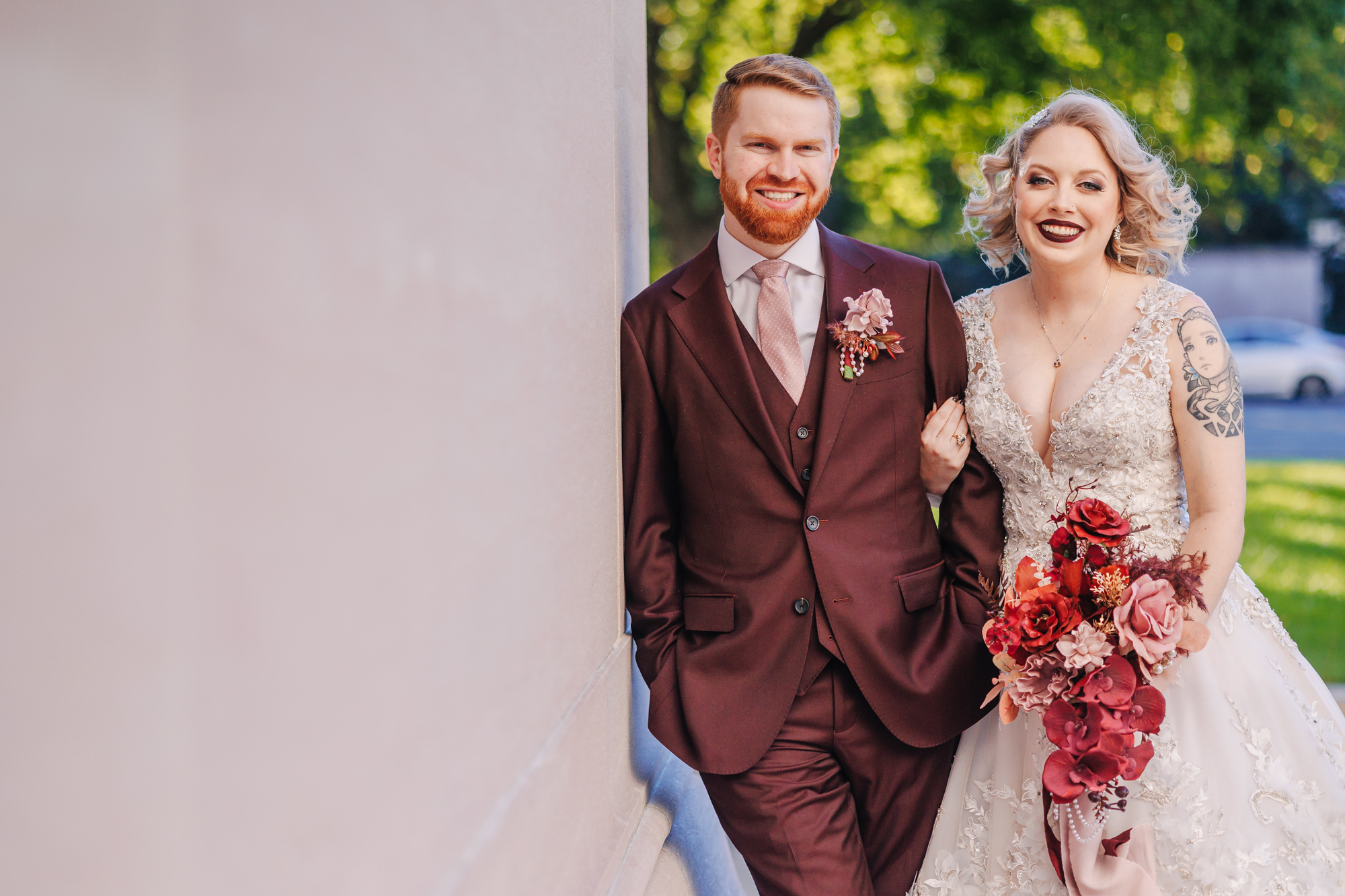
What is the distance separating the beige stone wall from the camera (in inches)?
25.3

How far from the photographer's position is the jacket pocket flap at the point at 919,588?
103 inches

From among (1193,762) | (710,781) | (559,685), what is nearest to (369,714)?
(559,685)

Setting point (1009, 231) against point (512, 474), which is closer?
point (512, 474)

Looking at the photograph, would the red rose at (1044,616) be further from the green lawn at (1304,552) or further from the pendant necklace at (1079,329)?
the green lawn at (1304,552)

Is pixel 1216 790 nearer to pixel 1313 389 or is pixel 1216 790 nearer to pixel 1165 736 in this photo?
pixel 1165 736

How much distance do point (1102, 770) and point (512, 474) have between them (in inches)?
51.8

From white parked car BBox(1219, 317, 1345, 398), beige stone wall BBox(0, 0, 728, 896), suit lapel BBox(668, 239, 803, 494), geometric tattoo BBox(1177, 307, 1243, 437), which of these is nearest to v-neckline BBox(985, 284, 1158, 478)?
geometric tattoo BBox(1177, 307, 1243, 437)

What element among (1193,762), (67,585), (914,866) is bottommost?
(914,866)

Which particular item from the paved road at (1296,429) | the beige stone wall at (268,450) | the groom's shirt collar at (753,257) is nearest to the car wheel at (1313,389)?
the paved road at (1296,429)

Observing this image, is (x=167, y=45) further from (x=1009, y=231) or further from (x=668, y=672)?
(x=1009, y=231)

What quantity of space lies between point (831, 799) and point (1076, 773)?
75cm

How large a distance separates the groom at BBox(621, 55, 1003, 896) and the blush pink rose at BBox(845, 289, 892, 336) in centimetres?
7

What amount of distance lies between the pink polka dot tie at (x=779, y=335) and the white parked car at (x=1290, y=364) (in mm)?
17211

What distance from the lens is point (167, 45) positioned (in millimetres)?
730
